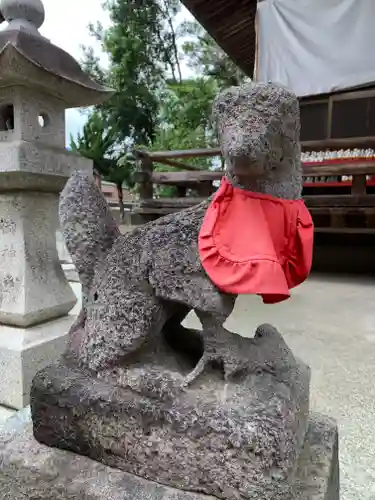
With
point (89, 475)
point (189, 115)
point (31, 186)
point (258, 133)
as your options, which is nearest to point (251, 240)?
point (258, 133)

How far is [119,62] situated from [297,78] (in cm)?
776

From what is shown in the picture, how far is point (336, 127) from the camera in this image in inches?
178

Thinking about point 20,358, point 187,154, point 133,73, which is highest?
point 133,73

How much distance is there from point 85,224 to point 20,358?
855mm

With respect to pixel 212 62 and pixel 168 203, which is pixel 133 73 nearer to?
pixel 212 62

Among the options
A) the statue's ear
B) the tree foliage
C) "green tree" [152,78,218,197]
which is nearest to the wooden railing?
"green tree" [152,78,218,197]

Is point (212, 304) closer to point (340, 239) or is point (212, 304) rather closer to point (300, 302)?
point (300, 302)

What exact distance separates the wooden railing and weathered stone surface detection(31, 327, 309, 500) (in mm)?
3151

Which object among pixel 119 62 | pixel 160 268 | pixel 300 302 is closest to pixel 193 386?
pixel 160 268

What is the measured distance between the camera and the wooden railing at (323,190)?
3.70 meters

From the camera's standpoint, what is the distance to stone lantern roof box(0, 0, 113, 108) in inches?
53.4

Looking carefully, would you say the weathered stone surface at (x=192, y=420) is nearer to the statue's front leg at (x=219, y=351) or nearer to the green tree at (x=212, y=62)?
the statue's front leg at (x=219, y=351)

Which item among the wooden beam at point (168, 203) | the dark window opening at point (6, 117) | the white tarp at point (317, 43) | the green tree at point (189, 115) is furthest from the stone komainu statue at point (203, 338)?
the green tree at point (189, 115)

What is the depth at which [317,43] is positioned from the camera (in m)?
3.85
